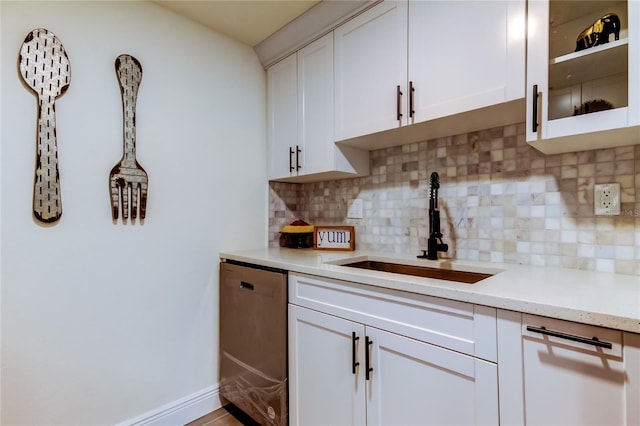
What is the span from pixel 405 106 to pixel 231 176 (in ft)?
3.72

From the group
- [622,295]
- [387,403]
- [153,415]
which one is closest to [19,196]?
[153,415]

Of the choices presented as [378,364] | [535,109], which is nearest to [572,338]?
[378,364]

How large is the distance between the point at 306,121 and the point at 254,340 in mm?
1262

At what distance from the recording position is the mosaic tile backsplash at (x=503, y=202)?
1190 millimetres

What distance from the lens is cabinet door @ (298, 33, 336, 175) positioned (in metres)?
1.76

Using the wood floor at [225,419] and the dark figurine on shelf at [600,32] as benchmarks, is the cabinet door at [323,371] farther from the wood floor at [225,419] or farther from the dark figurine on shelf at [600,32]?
the dark figurine on shelf at [600,32]

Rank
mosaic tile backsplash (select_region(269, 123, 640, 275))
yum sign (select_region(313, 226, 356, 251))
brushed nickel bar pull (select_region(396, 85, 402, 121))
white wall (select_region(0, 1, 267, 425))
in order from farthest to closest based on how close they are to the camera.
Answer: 1. yum sign (select_region(313, 226, 356, 251))
2. brushed nickel bar pull (select_region(396, 85, 402, 121))
3. white wall (select_region(0, 1, 267, 425))
4. mosaic tile backsplash (select_region(269, 123, 640, 275))

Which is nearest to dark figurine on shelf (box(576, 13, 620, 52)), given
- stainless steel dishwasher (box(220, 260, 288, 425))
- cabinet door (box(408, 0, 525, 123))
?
cabinet door (box(408, 0, 525, 123))

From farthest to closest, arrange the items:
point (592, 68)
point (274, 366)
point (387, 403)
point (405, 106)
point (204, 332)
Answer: point (204, 332)
point (274, 366)
point (405, 106)
point (387, 403)
point (592, 68)

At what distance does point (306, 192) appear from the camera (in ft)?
7.72

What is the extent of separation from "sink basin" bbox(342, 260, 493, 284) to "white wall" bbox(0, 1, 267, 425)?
83 centimetres

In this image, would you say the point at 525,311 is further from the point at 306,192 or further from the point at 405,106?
the point at 306,192

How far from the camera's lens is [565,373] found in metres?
0.80

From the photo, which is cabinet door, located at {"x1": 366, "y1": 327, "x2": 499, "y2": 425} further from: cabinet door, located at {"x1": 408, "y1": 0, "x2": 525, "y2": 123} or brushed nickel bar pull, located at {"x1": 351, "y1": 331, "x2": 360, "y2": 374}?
cabinet door, located at {"x1": 408, "y1": 0, "x2": 525, "y2": 123}
